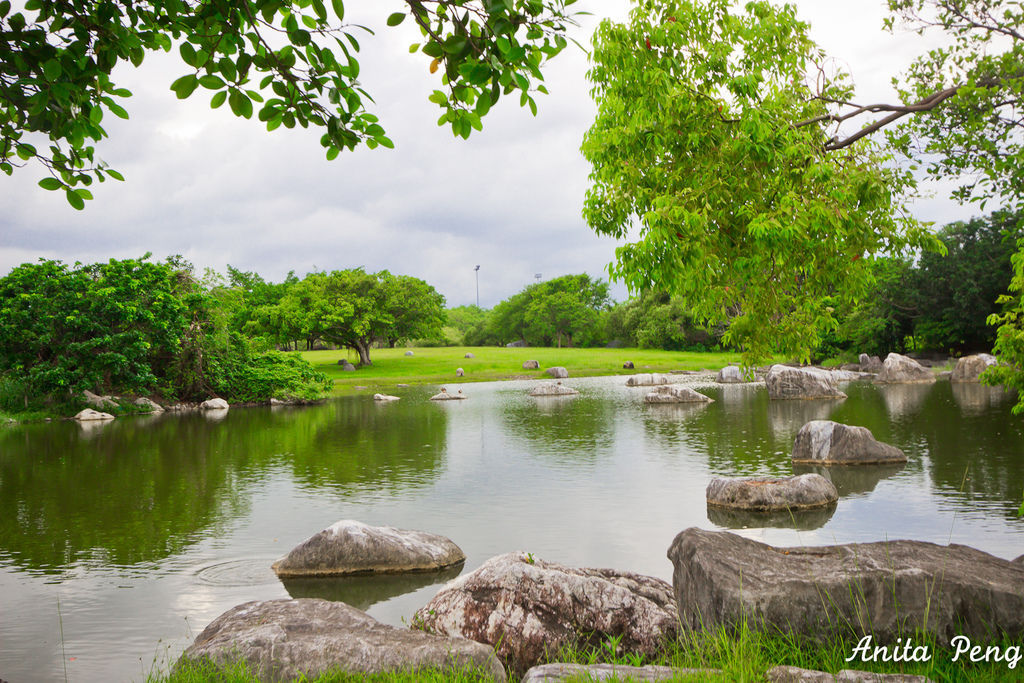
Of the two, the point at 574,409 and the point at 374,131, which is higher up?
the point at 374,131

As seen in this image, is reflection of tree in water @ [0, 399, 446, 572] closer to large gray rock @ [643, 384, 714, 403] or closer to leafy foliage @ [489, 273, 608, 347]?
large gray rock @ [643, 384, 714, 403]

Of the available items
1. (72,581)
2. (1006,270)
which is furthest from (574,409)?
(1006,270)

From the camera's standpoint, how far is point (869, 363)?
192 feet

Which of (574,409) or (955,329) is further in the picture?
(955,329)

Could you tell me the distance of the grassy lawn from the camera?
58625mm

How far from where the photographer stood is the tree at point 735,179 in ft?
23.3

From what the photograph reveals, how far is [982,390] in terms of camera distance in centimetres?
3519

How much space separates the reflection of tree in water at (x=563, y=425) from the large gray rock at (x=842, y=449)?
17.6ft

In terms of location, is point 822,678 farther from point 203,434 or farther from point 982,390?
point 982,390

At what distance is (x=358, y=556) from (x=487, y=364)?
55921mm

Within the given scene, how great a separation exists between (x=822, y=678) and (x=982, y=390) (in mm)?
38215

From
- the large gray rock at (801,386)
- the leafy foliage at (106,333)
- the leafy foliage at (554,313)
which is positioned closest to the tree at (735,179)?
the large gray rock at (801,386)

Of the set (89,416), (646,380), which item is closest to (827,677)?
(89,416)

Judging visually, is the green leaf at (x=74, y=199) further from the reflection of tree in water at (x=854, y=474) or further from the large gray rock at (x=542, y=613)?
the reflection of tree in water at (x=854, y=474)
